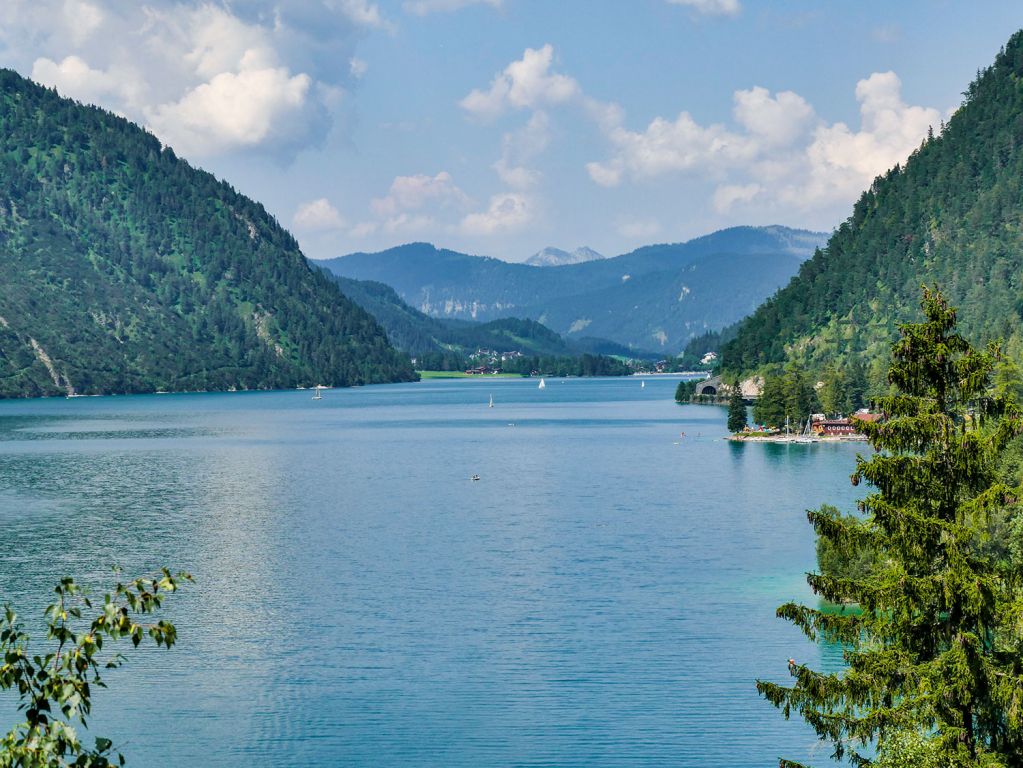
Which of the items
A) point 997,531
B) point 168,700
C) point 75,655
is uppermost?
point 75,655

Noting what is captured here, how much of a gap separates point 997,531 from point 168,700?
51276 mm

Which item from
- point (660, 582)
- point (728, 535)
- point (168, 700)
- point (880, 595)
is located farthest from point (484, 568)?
point (880, 595)

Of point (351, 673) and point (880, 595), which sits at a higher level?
point (880, 595)

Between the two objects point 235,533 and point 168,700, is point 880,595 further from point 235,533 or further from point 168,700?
point 235,533

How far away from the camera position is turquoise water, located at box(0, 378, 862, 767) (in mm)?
58969

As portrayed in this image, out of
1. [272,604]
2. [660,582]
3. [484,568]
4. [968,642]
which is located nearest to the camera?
[968,642]

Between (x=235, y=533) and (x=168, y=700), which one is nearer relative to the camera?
(x=168, y=700)

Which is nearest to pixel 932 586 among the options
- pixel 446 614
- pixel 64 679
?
pixel 64 679

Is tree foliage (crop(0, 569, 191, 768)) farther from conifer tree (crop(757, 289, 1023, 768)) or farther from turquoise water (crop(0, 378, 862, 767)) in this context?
turquoise water (crop(0, 378, 862, 767))

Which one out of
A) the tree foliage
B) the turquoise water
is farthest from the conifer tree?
the tree foliage

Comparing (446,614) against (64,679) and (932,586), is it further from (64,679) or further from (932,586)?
(64,679)

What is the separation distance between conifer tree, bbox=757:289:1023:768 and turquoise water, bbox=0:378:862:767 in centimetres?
965

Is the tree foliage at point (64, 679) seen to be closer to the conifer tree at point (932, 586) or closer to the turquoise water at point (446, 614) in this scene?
the conifer tree at point (932, 586)

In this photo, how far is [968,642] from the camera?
103ft
